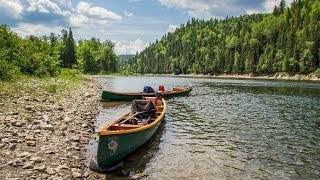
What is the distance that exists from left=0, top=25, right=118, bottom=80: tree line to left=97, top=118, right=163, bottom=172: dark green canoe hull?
1906 cm

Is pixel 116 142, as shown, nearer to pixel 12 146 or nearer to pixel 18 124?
pixel 12 146

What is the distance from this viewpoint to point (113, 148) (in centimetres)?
1275

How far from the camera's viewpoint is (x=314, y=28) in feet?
408

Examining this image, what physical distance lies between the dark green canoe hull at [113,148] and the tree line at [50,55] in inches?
750

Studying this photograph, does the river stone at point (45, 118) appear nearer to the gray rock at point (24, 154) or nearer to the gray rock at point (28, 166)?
the gray rock at point (24, 154)

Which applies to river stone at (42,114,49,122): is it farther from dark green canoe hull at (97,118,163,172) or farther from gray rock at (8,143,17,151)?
dark green canoe hull at (97,118,163,172)

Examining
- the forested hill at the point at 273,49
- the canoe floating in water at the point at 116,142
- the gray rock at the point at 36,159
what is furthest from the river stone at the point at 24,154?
→ the forested hill at the point at 273,49

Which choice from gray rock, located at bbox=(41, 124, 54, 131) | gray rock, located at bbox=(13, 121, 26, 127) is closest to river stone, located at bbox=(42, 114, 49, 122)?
gray rock, located at bbox=(41, 124, 54, 131)

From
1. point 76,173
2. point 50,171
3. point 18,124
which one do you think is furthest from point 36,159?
point 18,124

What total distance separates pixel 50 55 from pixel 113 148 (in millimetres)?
88572

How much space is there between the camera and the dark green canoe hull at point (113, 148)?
40.5 ft

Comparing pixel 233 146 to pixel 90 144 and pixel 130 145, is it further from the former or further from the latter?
pixel 90 144

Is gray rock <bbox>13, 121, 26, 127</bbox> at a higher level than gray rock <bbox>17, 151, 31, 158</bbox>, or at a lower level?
higher

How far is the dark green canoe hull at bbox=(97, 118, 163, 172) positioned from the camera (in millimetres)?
12352
